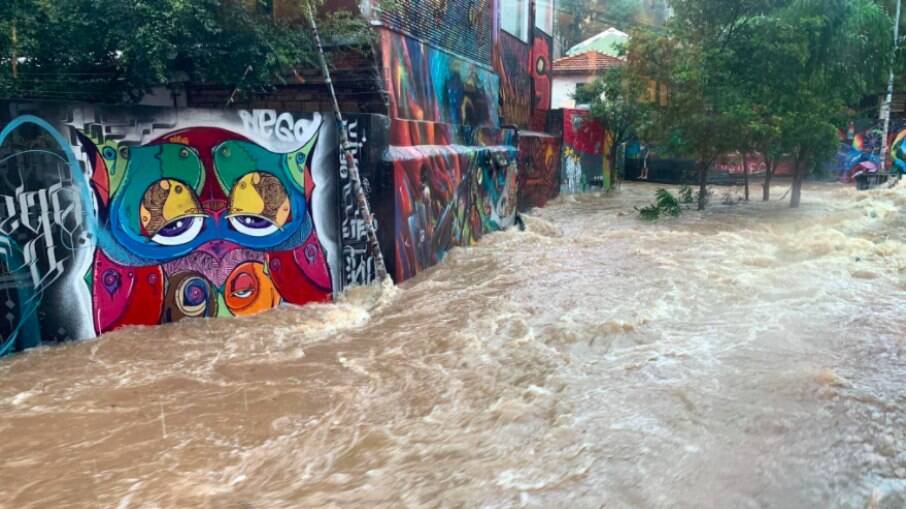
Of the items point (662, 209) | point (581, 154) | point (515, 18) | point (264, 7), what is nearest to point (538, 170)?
point (662, 209)

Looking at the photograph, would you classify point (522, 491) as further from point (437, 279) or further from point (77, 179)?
point (437, 279)

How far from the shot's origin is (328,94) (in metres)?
11.1

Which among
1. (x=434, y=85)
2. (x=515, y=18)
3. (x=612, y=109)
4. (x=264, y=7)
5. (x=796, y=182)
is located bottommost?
(x=796, y=182)

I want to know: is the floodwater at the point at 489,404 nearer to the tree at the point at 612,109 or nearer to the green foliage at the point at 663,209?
the green foliage at the point at 663,209

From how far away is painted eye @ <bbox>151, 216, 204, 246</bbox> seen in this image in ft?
22.3

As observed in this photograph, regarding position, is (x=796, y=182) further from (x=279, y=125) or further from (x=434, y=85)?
(x=279, y=125)

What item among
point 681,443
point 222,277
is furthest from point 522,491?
point 222,277

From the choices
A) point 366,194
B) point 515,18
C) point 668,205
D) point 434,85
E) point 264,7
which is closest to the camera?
point 366,194

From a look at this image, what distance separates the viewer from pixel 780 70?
15.7 m

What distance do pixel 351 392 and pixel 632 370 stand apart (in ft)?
8.07

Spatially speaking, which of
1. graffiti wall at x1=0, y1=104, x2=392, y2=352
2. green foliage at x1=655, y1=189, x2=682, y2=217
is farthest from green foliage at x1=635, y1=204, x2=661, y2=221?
graffiti wall at x1=0, y1=104, x2=392, y2=352

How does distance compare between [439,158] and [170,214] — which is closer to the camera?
[170,214]

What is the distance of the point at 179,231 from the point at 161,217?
235 millimetres

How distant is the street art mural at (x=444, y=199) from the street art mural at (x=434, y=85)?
1.07m
